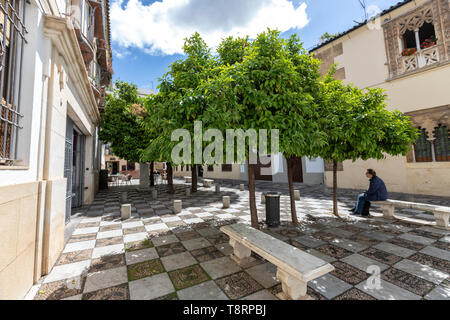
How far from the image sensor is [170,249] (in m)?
4.06

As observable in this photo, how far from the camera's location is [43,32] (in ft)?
10.2

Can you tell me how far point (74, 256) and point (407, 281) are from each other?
18.9 ft

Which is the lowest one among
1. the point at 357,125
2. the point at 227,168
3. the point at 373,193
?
the point at 373,193

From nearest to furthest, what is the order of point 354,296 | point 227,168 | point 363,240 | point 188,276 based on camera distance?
point 354,296 → point 188,276 → point 363,240 → point 227,168

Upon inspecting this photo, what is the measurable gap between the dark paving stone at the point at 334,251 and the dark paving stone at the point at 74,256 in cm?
466

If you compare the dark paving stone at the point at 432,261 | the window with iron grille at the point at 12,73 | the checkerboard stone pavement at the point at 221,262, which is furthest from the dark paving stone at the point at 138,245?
the dark paving stone at the point at 432,261

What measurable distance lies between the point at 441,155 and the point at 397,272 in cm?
1018

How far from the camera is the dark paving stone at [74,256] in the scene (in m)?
3.55

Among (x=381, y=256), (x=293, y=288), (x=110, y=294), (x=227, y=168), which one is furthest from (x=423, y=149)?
(x=227, y=168)

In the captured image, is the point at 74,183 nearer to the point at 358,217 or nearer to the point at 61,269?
the point at 61,269

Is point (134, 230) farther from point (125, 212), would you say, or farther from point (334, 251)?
point (334, 251)

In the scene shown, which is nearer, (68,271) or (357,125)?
(68,271)

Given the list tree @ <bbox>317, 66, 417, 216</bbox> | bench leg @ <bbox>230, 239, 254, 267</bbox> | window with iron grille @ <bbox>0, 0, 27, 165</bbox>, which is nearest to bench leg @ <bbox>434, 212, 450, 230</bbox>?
tree @ <bbox>317, 66, 417, 216</bbox>
